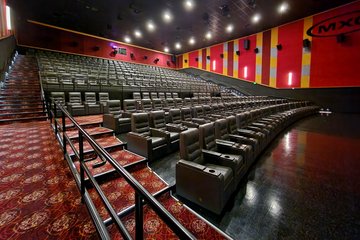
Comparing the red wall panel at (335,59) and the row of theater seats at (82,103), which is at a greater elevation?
the red wall panel at (335,59)

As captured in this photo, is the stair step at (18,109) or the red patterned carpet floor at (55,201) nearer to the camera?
the red patterned carpet floor at (55,201)

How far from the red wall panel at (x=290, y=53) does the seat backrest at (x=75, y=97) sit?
9535mm

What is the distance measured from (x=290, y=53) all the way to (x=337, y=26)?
6.30ft

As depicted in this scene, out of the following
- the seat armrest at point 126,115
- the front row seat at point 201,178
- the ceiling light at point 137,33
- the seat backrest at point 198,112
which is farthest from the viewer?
the ceiling light at point 137,33

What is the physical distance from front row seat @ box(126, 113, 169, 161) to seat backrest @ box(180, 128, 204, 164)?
2.32ft

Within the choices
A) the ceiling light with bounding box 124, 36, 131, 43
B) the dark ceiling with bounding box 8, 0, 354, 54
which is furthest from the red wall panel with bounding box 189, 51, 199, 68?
the ceiling light with bounding box 124, 36, 131, 43

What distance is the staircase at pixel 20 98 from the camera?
3910mm

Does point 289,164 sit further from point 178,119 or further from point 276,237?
point 178,119

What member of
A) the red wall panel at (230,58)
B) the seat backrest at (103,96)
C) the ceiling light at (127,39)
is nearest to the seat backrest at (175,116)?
the seat backrest at (103,96)

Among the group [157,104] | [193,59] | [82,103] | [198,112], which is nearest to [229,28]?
[193,59]

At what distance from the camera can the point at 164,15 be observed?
7797 millimetres

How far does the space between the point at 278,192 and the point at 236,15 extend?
26.7ft

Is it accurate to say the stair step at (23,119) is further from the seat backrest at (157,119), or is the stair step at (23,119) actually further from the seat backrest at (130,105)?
the seat backrest at (157,119)

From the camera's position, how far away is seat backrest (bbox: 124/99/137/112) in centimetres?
415
